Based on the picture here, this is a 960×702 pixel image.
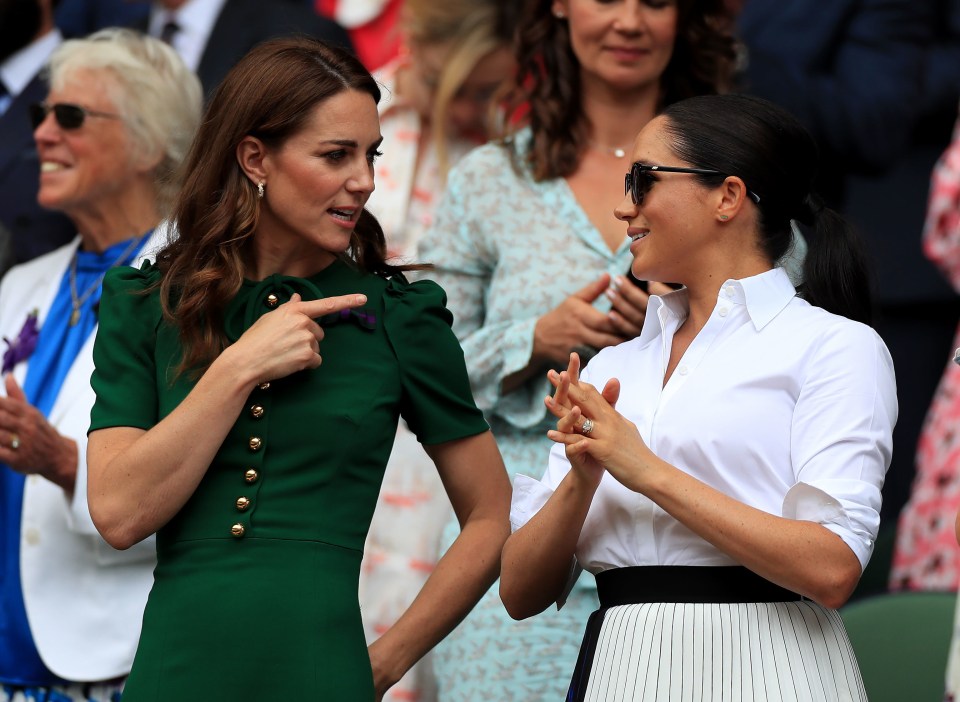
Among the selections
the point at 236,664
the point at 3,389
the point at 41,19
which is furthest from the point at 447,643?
the point at 41,19

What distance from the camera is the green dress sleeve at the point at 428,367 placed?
318cm

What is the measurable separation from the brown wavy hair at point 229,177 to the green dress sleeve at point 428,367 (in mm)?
315

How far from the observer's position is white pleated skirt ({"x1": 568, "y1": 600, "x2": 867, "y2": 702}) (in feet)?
9.18

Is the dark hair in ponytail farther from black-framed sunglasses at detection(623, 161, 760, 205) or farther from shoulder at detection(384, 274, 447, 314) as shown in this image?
shoulder at detection(384, 274, 447, 314)

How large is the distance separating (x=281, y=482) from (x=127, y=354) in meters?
0.38

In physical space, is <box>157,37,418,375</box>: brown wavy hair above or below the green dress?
above

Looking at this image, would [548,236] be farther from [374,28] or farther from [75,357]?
[374,28]

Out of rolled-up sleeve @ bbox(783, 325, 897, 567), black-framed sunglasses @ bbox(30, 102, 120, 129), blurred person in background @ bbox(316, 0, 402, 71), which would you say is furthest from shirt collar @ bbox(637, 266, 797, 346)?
blurred person in background @ bbox(316, 0, 402, 71)

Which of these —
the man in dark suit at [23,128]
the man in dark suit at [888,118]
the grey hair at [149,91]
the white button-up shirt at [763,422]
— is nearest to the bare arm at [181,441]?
the white button-up shirt at [763,422]

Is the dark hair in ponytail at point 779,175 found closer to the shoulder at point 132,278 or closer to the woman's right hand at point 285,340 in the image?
the woman's right hand at point 285,340

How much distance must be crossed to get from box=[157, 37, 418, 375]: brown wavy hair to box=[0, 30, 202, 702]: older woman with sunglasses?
863 mm

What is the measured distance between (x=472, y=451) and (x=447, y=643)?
848mm

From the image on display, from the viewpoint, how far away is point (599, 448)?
9.34 feet

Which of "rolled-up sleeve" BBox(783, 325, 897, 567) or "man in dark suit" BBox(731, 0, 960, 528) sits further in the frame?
"man in dark suit" BBox(731, 0, 960, 528)
